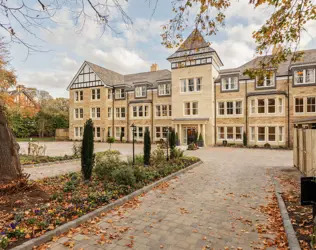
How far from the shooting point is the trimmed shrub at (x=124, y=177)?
23.0ft

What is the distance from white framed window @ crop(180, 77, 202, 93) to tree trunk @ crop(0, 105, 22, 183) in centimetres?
2148

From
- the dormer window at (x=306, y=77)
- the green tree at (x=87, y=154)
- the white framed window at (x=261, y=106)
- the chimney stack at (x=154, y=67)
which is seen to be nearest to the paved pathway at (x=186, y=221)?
the green tree at (x=87, y=154)

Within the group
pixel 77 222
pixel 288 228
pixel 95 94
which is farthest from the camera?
pixel 95 94

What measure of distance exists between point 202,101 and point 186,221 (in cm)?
2099

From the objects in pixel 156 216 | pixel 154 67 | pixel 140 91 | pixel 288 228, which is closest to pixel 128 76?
pixel 154 67

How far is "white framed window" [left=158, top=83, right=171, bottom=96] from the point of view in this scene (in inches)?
1094

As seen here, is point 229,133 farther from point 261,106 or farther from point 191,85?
point 191,85

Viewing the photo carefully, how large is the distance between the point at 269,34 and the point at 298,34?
0.80 meters

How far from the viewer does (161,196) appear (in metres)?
6.49

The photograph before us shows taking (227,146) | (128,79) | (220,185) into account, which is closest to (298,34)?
(220,185)

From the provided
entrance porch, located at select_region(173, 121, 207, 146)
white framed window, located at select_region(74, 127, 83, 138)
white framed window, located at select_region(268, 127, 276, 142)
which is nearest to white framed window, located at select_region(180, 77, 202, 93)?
entrance porch, located at select_region(173, 121, 207, 146)

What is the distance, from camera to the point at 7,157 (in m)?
6.06

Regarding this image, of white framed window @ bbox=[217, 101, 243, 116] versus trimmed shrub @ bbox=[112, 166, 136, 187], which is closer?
trimmed shrub @ bbox=[112, 166, 136, 187]

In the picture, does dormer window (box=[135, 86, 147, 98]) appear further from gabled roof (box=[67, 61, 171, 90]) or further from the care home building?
gabled roof (box=[67, 61, 171, 90])
